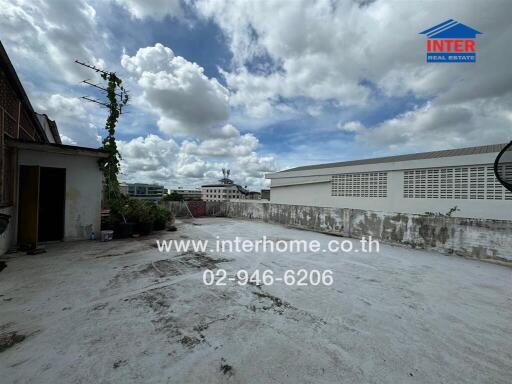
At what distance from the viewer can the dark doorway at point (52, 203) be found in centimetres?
605

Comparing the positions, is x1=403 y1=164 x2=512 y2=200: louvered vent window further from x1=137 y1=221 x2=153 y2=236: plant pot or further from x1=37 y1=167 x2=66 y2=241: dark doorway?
x1=37 y1=167 x2=66 y2=241: dark doorway

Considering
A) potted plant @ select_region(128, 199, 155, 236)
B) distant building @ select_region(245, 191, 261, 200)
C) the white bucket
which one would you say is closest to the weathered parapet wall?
potted plant @ select_region(128, 199, 155, 236)

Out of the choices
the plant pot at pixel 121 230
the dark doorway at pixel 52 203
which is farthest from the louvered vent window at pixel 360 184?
the dark doorway at pixel 52 203

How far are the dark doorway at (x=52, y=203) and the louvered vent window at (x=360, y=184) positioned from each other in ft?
52.7

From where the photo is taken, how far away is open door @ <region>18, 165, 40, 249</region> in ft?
16.7

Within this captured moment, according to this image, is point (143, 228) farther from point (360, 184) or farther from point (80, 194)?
point (360, 184)

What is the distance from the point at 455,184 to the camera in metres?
11.3

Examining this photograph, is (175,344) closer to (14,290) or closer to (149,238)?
(14,290)

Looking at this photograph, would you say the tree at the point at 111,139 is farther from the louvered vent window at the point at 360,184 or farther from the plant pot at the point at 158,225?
the louvered vent window at the point at 360,184

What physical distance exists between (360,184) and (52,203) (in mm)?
16431

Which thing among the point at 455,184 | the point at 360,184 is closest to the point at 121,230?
the point at 360,184

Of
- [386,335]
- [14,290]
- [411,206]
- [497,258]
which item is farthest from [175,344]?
[411,206]

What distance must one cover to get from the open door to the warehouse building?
16.3 m

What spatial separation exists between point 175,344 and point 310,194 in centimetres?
1818
